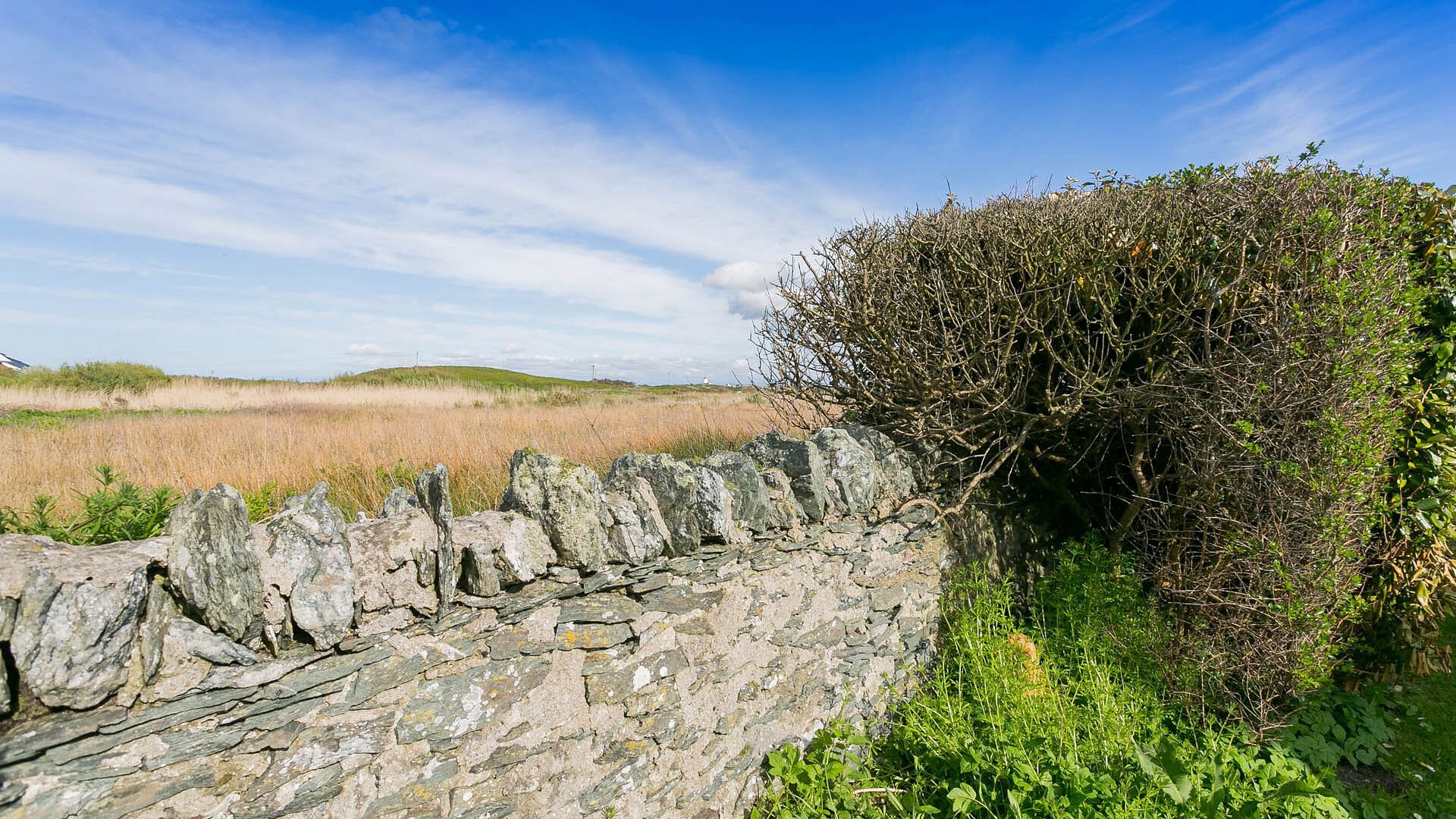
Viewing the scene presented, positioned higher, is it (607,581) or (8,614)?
(8,614)

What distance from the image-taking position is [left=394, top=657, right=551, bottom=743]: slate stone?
221 cm

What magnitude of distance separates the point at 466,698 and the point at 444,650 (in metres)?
0.20

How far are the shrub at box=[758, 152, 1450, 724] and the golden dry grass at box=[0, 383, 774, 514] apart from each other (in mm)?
2530

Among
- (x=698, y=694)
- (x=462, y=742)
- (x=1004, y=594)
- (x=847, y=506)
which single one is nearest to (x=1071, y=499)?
(x=1004, y=594)

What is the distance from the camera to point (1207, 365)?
4.24 meters

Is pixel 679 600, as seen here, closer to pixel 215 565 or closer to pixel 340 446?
pixel 215 565

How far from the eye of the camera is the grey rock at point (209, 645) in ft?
6.03

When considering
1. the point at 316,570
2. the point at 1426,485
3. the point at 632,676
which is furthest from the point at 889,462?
the point at 1426,485

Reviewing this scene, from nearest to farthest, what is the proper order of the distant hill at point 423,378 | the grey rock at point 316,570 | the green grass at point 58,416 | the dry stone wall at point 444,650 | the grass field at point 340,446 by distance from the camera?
1. the dry stone wall at point 444,650
2. the grey rock at point 316,570
3. the grass field at point 340,446
4. the green grass at point 58,416
5. the distant hill at point 423,378

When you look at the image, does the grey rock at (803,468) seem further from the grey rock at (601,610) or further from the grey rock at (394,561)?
the grey rock at (394,561)

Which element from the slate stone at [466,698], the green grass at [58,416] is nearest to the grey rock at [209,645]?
the slate stone at [466,698]

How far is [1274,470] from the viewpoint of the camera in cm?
418

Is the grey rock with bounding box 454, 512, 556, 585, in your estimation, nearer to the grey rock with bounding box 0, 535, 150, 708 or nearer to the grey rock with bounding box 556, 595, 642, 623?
the grey rock with bounding box 556, 595, 642, 623

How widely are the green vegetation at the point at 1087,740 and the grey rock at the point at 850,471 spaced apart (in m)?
1.09
